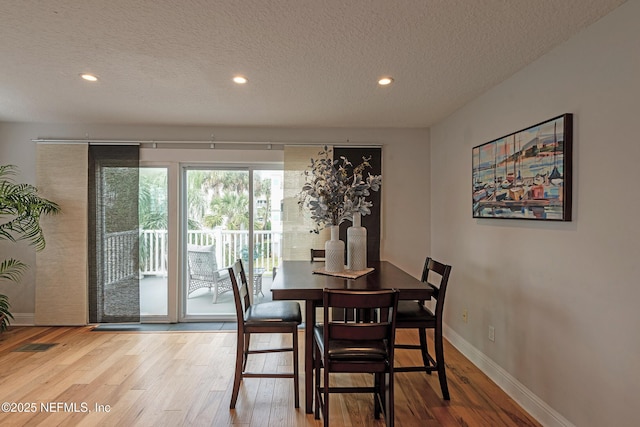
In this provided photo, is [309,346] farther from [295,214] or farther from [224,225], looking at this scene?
[224,225]

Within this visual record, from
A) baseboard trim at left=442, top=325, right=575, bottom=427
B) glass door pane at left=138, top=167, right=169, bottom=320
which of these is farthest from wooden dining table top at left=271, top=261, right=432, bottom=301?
glass door pane at left=138, top=167, right=169, bottom=320

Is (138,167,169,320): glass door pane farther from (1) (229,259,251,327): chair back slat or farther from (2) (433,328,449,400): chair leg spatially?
(2) (433,328,449,400): chair leg

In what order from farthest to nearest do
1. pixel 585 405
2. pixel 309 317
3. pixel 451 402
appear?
pixel 451 402, pixel 309 317, pixel 585 405

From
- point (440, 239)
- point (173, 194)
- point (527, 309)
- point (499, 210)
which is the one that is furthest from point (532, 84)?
point (173, 194)

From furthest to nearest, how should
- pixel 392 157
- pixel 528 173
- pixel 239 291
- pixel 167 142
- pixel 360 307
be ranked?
pixel 392 157 < pixel 167 142 < pixel 239 291 < pixel 528 173 < pixel 360 307

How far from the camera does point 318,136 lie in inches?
164

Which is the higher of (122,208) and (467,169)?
(467,169)

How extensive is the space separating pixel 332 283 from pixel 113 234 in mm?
2996

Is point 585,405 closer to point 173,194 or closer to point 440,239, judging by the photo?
point 440,239

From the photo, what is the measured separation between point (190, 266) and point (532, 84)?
12.8ft

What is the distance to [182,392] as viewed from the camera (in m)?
2.58

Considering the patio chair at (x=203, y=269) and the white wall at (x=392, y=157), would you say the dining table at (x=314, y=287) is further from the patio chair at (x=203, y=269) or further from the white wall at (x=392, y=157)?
the patio chair at (x=203, y=269)

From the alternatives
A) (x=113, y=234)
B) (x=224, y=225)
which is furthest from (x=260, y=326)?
(x=113, y=234)

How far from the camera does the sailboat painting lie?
2.01 metres
